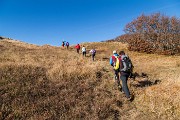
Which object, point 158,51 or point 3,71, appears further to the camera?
point 158,51

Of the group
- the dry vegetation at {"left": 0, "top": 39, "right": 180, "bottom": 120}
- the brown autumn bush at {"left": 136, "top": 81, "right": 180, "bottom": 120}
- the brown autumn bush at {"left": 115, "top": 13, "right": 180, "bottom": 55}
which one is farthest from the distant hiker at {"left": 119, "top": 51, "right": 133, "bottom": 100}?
the brown autumn bush at {"left": 115, "top": 13, "right": 180, "bottom": 55}

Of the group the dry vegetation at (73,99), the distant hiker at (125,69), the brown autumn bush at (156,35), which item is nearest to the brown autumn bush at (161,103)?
the dry vegetation at (73,99)

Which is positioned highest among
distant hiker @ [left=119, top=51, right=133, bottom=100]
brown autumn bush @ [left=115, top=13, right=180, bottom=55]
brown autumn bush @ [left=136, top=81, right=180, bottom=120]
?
brown autumn bush @ [left=115, top=13, right=180, bottom=55]

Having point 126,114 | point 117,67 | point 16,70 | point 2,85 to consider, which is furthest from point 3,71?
point 126,114

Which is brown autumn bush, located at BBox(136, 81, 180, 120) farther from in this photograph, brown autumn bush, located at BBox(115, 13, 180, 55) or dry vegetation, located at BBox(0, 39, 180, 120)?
brown autumn bush, located at BBox(115, 13, 180, 55)

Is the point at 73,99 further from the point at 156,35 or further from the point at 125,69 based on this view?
the point at 156,35

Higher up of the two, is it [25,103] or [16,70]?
[16,70]

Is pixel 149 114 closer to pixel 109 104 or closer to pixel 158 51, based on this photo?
pixel 109 104

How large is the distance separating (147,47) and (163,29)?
3501 mm

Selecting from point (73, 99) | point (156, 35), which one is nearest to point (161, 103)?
point (73, 99)

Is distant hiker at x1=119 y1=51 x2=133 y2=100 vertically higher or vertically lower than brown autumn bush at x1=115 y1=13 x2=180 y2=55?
lower

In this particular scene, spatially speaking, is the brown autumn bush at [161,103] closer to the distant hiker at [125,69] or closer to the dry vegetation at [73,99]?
the dry vegetation at [73,99]

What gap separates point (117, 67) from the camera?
27.3ft

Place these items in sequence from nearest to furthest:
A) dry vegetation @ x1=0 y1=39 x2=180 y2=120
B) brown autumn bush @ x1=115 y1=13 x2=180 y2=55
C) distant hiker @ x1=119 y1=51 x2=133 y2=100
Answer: dry vegetation @ x1=0 y1=39 x2=180 y2=120
distant hiker @ x1=119 y1=51 x2=133 y2=100
brown autumn bush @ x1=115 y1=13 x2=180 y2=55
